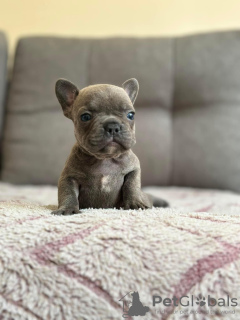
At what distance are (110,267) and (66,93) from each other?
705 mm

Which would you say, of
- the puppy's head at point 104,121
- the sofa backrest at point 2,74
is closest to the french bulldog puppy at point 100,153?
the puppy's head at point 104,121

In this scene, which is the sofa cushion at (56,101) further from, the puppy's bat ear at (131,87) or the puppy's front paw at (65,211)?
the puppy's front paw at (65,211)

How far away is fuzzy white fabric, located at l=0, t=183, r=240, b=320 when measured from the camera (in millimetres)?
737

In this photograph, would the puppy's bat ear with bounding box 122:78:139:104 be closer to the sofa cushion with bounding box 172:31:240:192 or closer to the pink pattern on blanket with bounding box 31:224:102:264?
the pink pattern on blanket with bounding box 31:224:102:264

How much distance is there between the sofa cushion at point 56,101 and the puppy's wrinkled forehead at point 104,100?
1.30 metres

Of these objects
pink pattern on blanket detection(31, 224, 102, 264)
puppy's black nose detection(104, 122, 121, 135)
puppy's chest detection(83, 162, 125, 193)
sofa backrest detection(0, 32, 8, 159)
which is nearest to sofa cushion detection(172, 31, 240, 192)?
sofa backrest detection(0, 32, 8, 159)

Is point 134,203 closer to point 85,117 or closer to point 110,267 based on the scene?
point 85,117

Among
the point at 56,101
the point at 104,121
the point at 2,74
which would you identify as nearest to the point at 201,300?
the point at 104,121

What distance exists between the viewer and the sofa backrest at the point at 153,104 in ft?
8.05

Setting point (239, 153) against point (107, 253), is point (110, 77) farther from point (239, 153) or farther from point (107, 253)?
point (107, 253)

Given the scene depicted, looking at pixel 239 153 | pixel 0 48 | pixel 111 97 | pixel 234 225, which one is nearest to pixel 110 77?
pixel 0 48

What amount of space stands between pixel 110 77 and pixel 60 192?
1552 millimetres

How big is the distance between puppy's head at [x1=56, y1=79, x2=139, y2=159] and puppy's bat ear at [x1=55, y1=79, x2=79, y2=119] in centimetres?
5

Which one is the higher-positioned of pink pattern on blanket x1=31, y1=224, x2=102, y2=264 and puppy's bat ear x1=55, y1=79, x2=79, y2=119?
puppy's bat ear x1=55, y1=79, x2=79, y2=119
